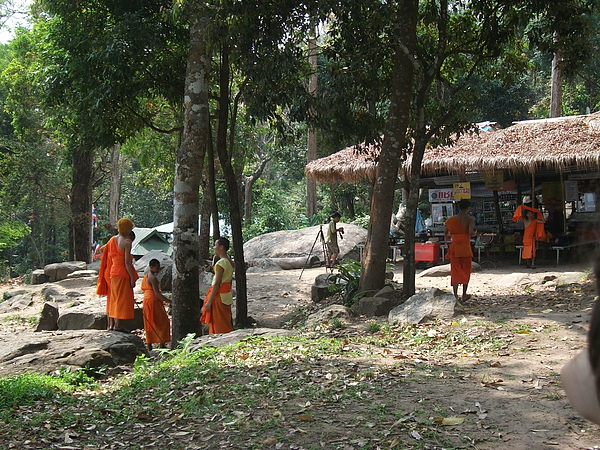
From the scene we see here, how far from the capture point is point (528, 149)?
1445 cm

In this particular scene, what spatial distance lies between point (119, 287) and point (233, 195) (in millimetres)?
2132

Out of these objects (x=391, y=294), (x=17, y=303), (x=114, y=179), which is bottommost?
(x=17, y=303)

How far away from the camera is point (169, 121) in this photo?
17.7 m

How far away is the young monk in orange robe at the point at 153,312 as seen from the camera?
8758 mm

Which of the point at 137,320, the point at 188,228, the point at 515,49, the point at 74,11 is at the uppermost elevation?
the point at 74,11

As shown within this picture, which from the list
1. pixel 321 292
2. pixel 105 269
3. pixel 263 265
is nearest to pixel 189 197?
pixel 105 269

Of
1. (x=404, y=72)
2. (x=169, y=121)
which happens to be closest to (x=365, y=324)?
(x=404, y=72)

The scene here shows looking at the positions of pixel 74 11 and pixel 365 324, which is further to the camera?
pixel 74 11

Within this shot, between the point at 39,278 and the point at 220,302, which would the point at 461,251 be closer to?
the point at 220,302

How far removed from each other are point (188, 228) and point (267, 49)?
9.46ft

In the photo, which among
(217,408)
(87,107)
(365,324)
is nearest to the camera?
(217,408)

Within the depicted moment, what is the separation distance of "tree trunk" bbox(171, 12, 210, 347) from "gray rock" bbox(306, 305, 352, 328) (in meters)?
1.72

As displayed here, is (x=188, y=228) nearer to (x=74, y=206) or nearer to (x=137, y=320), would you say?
(x=137, y=320)

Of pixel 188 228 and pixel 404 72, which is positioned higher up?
pixel 404 72
